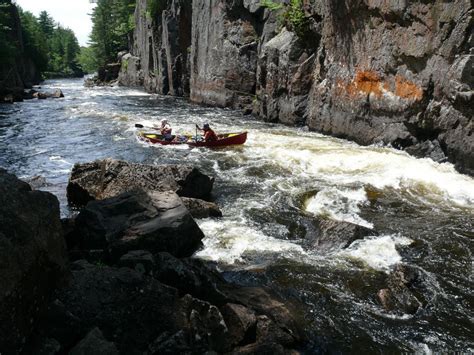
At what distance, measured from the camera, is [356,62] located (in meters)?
15.4

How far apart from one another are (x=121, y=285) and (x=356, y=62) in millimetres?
13454

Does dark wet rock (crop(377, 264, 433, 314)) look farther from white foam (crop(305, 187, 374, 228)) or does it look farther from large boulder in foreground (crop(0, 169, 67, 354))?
large boulder in foreground (crop(0, 169, 67, 354))

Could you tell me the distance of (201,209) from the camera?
8.87 m

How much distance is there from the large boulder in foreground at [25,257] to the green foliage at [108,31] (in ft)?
216

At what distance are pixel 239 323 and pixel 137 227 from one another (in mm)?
3029

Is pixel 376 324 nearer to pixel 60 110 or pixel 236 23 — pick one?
pixel 236 23

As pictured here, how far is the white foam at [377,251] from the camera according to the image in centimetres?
673

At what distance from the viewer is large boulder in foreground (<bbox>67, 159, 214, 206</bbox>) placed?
9.45m

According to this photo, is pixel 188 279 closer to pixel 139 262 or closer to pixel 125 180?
pixel 139 262

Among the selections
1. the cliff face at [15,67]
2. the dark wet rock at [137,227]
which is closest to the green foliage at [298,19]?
the dark wet rock at [137,227]

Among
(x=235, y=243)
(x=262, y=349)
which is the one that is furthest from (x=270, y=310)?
(x=235, y=243)

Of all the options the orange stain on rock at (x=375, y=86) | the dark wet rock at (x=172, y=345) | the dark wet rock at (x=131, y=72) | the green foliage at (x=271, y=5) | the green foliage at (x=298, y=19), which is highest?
the green foliage at (x=271, y=5)

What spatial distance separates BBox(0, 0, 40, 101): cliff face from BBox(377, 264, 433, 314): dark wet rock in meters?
37.0

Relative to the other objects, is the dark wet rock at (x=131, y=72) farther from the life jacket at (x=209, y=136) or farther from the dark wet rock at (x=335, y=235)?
the dark wet rock at (x=335, y=235)
